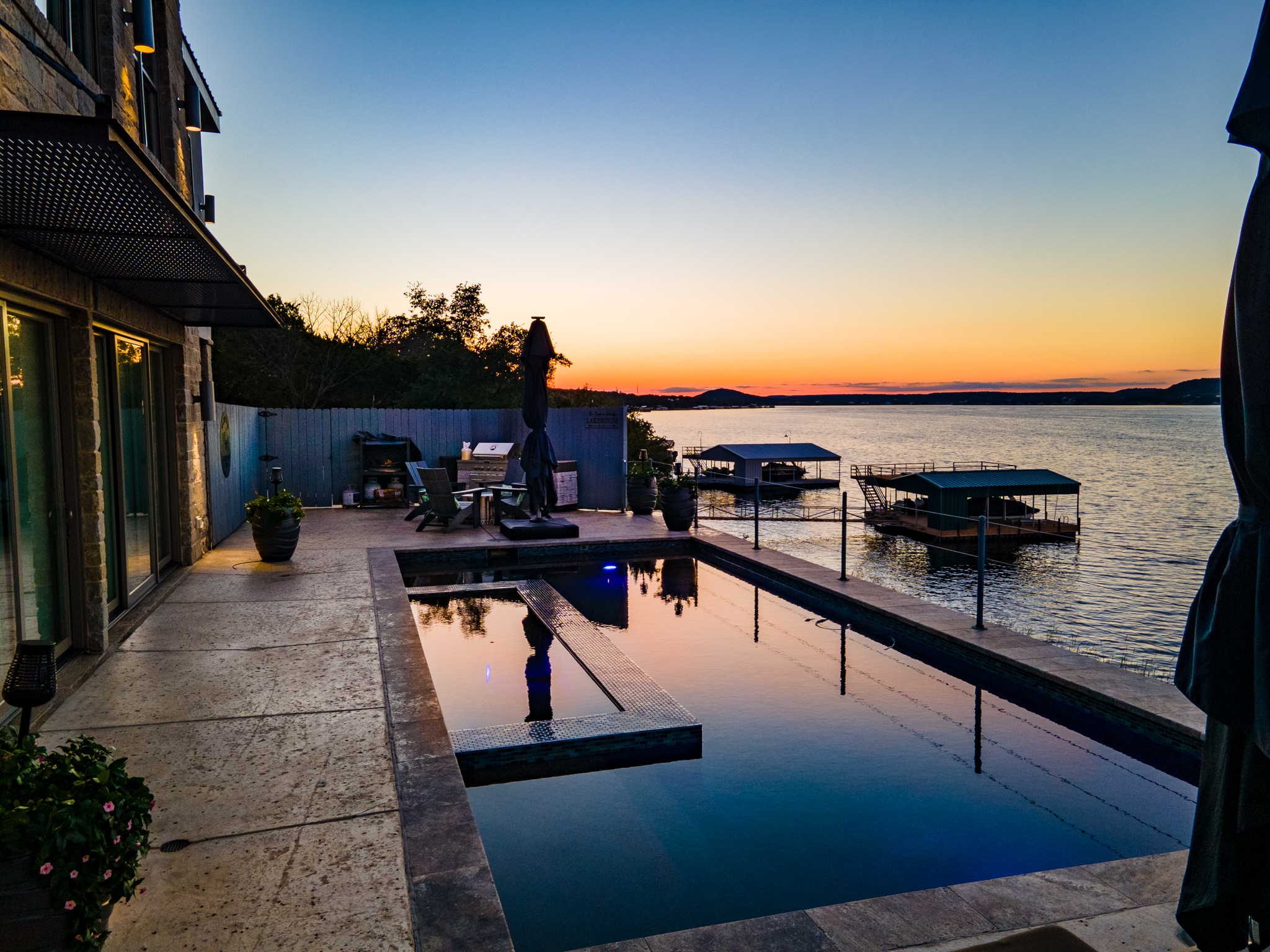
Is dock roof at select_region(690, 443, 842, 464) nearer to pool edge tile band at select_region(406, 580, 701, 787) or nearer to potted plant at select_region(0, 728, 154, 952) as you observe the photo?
pool edge tile band at select_region(406, 580, 701, 787)

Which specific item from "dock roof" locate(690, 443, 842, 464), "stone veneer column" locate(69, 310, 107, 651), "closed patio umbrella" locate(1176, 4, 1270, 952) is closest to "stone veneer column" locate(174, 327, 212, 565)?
"stone veneer column" locate(69, 310, 107, 651)

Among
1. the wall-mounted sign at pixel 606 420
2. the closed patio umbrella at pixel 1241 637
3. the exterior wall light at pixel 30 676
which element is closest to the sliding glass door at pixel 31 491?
the exterior wall light at pixel 30 676

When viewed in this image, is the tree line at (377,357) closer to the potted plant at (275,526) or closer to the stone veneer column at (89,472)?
the potted plant at (275,526)

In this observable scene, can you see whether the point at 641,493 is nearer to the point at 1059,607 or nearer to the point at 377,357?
the point at 1059,607

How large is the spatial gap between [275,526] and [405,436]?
6.62 meters

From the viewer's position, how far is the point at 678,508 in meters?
10.5

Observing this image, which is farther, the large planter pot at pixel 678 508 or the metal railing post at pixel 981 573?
the large planter pot at pixel 678 508

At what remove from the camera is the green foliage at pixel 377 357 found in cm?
2725

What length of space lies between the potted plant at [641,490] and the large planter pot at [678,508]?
1.54 meters

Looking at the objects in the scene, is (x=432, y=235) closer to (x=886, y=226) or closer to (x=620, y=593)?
(x=886, y=226)

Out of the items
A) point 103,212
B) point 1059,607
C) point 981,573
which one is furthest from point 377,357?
point 103,212

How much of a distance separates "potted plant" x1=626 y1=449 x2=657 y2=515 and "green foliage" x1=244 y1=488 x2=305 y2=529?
5.32 meters

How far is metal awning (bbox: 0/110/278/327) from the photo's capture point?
8.11 ft

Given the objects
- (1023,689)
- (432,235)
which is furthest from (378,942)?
(432,235)
